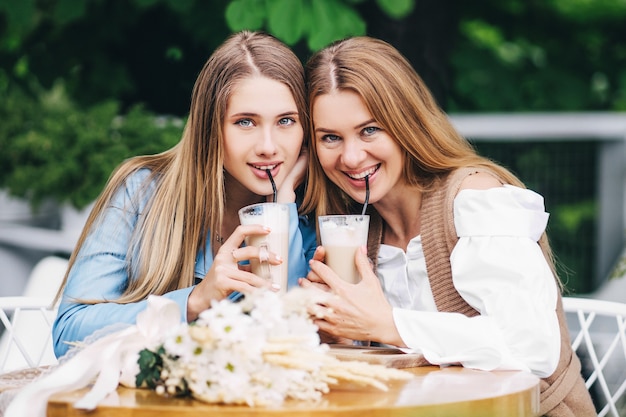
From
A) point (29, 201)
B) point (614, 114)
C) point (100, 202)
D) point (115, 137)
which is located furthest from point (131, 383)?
point (614, 114)

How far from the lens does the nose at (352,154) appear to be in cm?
291

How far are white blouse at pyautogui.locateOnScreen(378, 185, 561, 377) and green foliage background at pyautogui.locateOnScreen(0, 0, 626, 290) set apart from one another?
137cm

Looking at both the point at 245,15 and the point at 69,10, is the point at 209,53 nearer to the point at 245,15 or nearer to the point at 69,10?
the point at 69,10

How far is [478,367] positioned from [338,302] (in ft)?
1.32

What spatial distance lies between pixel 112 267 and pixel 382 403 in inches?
45.9

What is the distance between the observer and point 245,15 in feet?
12.8

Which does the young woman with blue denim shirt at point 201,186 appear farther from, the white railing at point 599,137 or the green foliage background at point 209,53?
the white railing at point 599,137

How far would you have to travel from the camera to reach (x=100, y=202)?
3.13 m

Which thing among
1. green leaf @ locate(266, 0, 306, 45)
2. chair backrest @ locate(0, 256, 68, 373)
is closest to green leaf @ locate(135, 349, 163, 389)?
chair backrest @ locate(0, 256, 68, 373)

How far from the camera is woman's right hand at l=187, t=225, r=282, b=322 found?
255 cm

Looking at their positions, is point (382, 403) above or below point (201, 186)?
below

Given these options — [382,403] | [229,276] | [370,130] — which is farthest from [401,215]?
[382,403]

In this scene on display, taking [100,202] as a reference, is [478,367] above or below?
below

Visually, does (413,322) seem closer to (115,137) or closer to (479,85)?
(115,137)
